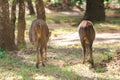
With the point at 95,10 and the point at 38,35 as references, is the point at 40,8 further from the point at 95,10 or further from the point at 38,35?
the point at 95,10

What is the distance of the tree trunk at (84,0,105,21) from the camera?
965 inches

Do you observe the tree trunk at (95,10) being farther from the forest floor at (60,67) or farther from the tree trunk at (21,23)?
the forest floor at (60,67)

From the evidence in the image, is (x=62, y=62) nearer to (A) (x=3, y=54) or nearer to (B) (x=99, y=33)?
(A) (x=3, y=54)

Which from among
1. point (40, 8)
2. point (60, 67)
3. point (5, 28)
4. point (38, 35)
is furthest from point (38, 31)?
point (40, 8)

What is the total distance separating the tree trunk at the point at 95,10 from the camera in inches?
965

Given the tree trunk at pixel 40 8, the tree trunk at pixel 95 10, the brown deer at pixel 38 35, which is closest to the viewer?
the brown deer at pixel 38 35

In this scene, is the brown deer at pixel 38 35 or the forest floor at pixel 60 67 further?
the brown deer at pixel 38 35

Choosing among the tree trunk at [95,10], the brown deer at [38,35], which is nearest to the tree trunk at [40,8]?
the brown deer at [38,35]

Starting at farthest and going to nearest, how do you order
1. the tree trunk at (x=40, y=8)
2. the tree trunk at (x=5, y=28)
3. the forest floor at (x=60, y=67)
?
the tree trunk at (x=40, y=8)
the tree trunk at (x=5, y=28)
the forest floor at (x=60, y=67)

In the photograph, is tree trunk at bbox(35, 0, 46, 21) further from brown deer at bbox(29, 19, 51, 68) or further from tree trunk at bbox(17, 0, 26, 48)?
brown deer at bbox(29, 19, 51, 68)

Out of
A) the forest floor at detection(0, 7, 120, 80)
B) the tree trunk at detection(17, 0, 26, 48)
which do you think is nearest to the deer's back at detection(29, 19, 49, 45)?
the forest floor at detection(0, 7, 120, 80)

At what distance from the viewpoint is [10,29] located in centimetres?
1270

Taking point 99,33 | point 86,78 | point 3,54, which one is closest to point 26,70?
point 86,78

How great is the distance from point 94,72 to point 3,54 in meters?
3.32
